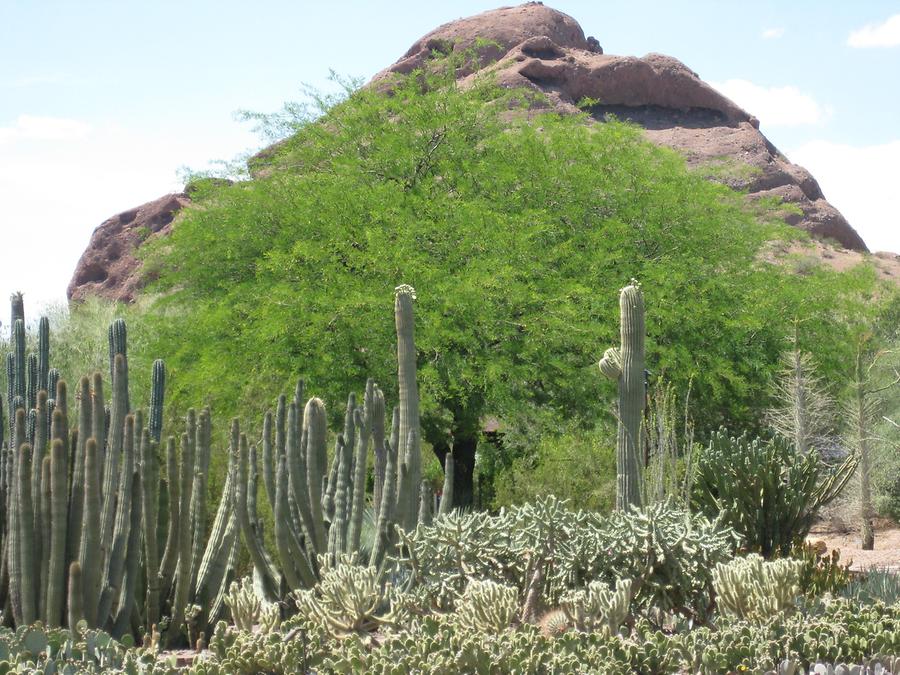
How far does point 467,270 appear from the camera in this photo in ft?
48.8

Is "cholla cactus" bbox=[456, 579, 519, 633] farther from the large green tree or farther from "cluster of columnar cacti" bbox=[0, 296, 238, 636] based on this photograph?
the large green tree

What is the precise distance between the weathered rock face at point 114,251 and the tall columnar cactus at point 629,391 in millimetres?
50788

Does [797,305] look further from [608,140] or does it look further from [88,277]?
[88,277]

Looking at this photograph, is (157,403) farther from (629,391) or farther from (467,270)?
(467,270)

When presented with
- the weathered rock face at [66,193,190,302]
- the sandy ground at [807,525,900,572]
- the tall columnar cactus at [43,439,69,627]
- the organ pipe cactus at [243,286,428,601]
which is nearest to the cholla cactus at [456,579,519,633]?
the organ pipe cactus at [243,286,428,601]

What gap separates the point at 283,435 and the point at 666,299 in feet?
35.7

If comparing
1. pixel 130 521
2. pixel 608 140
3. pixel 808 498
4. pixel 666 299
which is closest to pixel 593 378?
pixel 666 299

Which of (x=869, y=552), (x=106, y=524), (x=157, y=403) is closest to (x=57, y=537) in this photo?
(x=106, y=524)

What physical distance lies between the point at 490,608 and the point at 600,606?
24.6 inches

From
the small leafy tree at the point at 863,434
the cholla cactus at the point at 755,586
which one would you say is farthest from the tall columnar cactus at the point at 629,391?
the small leafy tree at the point at 863,434

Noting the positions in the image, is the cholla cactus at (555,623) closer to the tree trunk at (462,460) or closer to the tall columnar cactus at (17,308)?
the tall columnar cactus at (17,308)

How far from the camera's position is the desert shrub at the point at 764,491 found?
9.13 meters

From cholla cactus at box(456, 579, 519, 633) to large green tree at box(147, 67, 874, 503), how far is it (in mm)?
8411

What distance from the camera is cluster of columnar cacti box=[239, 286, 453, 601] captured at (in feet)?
21.9
